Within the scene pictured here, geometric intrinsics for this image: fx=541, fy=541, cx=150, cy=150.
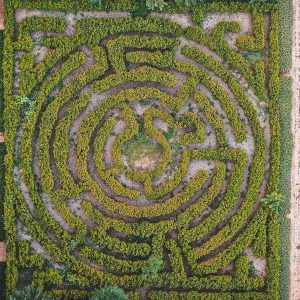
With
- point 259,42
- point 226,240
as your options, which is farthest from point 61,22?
point 226,240

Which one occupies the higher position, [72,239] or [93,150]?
[93,150]

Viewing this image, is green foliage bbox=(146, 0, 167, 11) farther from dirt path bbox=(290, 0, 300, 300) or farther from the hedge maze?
dirt path bbox=(290, 0, 300, 300)

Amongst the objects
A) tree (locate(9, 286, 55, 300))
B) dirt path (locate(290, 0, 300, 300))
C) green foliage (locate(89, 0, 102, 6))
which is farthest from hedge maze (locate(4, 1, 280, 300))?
tree (locate(9, 286, 55, 300))

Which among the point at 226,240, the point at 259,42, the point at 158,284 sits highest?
the point at 259,42

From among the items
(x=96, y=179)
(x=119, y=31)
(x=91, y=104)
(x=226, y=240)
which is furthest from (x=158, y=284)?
(x=119, y=31)

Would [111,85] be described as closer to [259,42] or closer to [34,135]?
[34,135]
